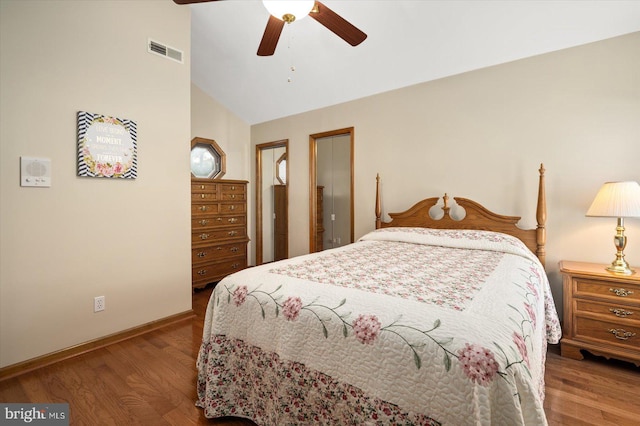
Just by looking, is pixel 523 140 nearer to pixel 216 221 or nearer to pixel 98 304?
pixel 216 221

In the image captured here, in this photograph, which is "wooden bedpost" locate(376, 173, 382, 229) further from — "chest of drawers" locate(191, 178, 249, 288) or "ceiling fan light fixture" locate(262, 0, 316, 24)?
"ceiling fan light fixture" locate(262, 0, 316, 24)

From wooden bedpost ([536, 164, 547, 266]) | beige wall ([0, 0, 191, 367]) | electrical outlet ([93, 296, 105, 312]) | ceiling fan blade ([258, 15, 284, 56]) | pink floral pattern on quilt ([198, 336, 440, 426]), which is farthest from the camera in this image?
wooden bedpost ([536, 164, 547, 266])

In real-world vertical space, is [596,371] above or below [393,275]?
below

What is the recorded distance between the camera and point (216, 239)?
3871 mm

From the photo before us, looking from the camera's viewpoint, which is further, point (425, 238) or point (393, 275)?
point (425, 238)

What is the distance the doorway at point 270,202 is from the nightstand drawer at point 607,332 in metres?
3.52

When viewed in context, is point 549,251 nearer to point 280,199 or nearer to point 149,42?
point 280,199

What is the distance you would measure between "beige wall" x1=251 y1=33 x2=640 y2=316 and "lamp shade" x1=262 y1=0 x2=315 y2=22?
206 cm

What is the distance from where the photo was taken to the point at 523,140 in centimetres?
266

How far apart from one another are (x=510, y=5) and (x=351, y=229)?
2.56 m

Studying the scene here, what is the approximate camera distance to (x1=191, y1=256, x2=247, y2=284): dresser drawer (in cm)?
360

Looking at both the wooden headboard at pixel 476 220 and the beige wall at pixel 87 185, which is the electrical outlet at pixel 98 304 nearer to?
the beige wall at pixel 87 185

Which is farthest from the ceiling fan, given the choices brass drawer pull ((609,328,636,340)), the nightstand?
brass drawer pull ((609,328,636,340))

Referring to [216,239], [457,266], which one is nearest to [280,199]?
[216,239]
